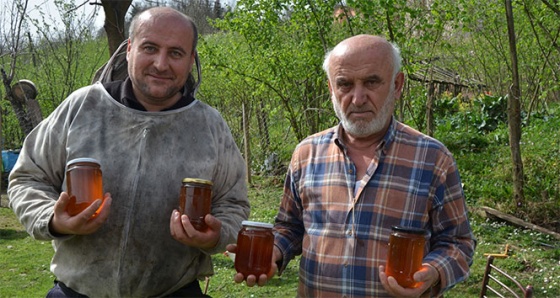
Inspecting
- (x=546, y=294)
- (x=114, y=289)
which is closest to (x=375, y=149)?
(x=114, y=289)

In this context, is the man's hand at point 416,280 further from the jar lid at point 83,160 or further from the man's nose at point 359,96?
the jar lid at point 83,160

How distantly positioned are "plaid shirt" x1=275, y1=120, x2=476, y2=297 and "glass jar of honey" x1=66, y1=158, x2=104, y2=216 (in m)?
0.92

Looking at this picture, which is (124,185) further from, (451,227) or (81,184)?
(451,227)

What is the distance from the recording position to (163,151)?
267 centimetres

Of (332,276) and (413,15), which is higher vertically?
(413,15)

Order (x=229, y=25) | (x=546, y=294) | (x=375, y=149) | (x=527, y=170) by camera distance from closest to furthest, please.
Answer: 1. (x=375, y=149)
2. (x=546, y=294)
3. (x=527, y=170)
4. (x=229, y=25)

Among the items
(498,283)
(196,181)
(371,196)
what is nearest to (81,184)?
(196,181)

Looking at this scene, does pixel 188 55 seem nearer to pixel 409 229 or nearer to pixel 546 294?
pixel 409 229

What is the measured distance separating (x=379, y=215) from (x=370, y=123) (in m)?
0.40

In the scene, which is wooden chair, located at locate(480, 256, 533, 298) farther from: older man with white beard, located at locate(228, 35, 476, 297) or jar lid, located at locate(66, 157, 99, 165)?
jar lid, located at locate(66, 157, 99, 165)

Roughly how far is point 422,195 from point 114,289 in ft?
4.41

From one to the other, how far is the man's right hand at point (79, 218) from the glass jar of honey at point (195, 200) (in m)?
0.29

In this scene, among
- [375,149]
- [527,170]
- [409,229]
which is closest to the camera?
[409,229]

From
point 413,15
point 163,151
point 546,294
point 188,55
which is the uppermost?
point 413,15
